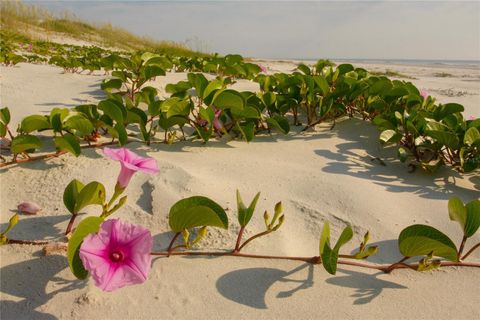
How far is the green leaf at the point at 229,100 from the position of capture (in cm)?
181

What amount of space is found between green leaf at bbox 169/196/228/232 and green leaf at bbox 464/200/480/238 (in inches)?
26.1

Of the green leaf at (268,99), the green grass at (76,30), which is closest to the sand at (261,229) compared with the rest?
the green leaf at (268,99)

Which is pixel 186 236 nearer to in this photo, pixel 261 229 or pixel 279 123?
pixel 261 229

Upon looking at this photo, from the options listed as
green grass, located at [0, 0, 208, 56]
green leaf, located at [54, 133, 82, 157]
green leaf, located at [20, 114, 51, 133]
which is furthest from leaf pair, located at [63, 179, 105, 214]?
green grass, located at [0, 0, 208, 56]

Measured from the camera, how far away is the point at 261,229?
1188 mm

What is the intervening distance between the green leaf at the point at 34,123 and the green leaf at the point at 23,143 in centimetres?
19

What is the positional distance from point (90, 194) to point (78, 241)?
203mm

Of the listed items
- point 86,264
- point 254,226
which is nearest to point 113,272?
point 86,264

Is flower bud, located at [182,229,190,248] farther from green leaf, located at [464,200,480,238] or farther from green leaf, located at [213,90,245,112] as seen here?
green leaf, located at [213,90,245,112]

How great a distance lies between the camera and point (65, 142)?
1402 mm

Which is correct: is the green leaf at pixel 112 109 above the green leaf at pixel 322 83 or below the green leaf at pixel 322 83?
below

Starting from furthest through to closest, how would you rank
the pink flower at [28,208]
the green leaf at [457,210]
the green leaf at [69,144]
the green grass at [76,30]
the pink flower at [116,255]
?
the green grass at [76,30] → the green leaf at [69,144] → the pink flower at [28,208] → the green leaf at [457,210] → the pink flower at [116,255]

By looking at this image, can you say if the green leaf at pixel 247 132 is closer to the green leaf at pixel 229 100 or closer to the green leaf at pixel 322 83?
the green leaf at pixel 229 100

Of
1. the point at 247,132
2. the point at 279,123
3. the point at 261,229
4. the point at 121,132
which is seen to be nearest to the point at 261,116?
the point at 279,123
